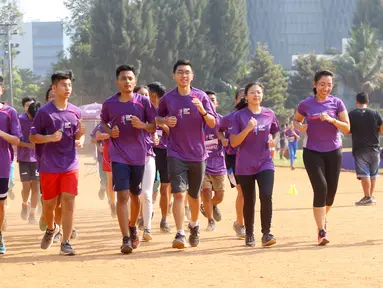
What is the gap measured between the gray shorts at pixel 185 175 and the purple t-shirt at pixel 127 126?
35 centimetres

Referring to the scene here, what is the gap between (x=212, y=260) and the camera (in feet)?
32.0

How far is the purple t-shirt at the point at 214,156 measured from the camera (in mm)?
13156

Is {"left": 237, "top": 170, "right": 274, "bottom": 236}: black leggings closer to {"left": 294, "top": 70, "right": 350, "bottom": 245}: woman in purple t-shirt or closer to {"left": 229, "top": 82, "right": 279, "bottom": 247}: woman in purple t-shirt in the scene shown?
{"left": 229, "top": 82, "right": 279, "bottom": 247}: woman in purple t-shirt

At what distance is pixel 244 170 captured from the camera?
10898 millimetres

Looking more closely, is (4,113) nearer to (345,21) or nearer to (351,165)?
(351,165)

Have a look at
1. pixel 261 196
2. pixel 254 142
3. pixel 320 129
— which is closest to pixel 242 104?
pixel 254 142

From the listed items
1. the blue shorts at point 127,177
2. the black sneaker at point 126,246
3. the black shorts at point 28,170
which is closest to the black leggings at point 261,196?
the blue shorts at point 127,177

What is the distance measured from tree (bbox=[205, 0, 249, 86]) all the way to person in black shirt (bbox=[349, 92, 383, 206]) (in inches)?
2782

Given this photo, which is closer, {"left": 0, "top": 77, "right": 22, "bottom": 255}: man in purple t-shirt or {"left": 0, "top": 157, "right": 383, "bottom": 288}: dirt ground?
{"left": 0, "top": 157, "right": 383, "bottom": 288}: dirt ground

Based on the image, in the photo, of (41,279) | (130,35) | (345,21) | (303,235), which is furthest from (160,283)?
(345,21)

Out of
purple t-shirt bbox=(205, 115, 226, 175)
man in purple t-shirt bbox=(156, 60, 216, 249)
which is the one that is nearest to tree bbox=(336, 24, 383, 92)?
purple t-shirt bbox=(205, 115, 226, 175)

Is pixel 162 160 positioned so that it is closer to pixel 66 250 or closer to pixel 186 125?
pixel 186 125

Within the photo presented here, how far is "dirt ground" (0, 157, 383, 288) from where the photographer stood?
845 cm

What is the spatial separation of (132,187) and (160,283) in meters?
2.59
